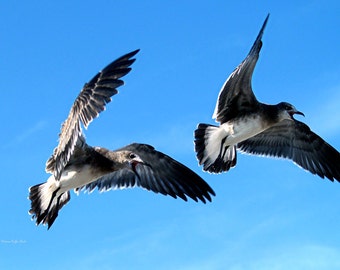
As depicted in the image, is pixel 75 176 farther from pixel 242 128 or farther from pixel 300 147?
pixel 300 147

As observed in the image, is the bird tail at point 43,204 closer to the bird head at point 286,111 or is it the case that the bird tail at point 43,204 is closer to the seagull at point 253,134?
the seagull at point 253,134

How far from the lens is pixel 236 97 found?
525 inches

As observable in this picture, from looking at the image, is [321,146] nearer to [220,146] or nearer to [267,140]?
[267,140]

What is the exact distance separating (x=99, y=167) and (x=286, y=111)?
4129 mm

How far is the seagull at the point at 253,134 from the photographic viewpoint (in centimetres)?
1320

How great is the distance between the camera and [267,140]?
49.3 feet

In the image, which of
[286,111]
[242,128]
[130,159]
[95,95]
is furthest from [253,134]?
[95,95]

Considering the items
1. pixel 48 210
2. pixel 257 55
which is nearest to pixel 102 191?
pixel 48 210

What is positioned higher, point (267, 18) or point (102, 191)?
point (267, 18)

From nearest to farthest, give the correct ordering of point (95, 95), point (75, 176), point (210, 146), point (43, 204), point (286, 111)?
point (95, 95), point (75, 176), point (43, 204), point (210, 146), point (286, 111)

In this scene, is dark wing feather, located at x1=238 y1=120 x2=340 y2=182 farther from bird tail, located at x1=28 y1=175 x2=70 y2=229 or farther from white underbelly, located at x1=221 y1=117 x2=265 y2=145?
bird tail, located at x1=28 y1=175 x2=70 y2=229

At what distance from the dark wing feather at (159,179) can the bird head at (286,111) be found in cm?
218

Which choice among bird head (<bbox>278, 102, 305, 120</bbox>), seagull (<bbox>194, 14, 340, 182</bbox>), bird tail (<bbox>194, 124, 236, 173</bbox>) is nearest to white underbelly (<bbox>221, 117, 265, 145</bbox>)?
seagull (<bbox>194, 14, 340, 182</bbox>)

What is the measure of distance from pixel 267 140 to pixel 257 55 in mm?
2918
